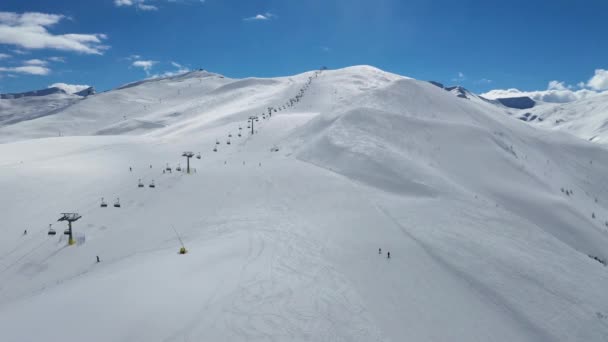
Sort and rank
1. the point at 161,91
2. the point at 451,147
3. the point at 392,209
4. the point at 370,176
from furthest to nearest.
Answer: the point at 161,91, the point at 451,147, the point at 370,176, the point at 392,209

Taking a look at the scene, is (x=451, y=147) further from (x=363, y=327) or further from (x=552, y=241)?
(x=363, y=327)

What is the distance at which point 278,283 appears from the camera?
15.1 metres

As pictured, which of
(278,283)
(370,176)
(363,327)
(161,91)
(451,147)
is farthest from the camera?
(161,91)

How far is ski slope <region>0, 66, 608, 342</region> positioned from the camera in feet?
43.7

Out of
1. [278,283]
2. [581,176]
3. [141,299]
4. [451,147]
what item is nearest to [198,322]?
[141,299]

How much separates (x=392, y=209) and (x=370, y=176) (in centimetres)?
652

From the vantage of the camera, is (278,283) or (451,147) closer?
(278,283)

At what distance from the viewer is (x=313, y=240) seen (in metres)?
19.8

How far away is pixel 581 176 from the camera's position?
4766cm

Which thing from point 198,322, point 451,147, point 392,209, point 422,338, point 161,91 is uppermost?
point 161,91

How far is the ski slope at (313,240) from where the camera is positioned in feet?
43.7

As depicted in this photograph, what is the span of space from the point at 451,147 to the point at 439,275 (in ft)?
88.6

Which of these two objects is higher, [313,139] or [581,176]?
[313,139]

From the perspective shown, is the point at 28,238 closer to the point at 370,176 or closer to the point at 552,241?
the point at 370,176
